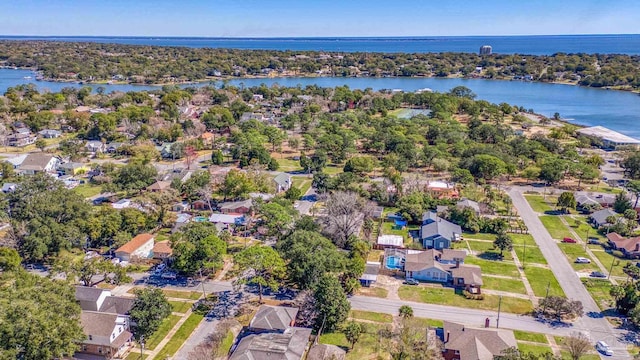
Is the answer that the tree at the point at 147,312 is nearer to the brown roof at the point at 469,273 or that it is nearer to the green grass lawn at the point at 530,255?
the brown roof at the point at 469,273

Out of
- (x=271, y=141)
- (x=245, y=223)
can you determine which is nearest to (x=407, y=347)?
(x=245, y=223)

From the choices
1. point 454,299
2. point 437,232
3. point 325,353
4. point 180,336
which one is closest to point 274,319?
point 325,353

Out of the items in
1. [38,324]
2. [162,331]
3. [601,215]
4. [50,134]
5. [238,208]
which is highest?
[38,324]

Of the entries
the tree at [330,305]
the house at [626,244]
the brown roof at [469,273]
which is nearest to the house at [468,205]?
the brown roof at [469,273]

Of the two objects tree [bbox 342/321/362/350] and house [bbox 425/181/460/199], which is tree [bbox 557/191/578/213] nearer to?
house [bbox 425/181/460/199]

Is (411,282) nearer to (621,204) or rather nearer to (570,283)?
(570,283)
